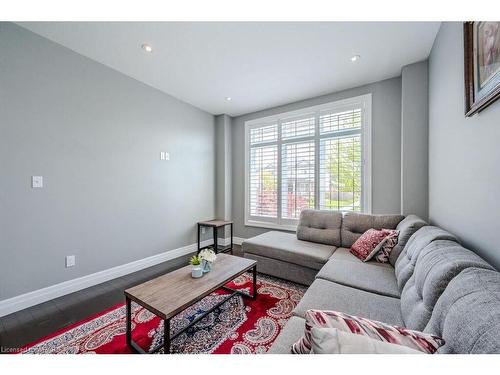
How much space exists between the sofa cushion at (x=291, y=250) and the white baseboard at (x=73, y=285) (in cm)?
147

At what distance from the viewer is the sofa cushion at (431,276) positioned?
904mm

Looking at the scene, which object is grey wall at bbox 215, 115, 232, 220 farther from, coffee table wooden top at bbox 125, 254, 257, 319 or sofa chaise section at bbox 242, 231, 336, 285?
coffee table wooden top at bbox 125, 254, 257, 319

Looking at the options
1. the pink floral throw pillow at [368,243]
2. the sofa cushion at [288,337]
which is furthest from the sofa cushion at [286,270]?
the sofa cushion at [288,337]

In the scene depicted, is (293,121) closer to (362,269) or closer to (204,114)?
(204,114)

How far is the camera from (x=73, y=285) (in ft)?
7.23

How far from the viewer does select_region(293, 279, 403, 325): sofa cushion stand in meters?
1.18

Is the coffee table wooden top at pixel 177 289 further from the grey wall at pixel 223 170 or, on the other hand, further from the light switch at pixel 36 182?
the grey wall at pixel 223 170

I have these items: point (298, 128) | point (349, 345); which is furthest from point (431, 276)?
point (298, 128)

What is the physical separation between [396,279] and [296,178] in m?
2.14

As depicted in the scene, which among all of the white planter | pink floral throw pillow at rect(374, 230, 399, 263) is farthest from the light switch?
pink floral throw pillow at rect(374, 230, 399, 263)

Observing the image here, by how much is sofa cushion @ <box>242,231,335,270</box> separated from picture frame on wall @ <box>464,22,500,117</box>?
1690 millimetres

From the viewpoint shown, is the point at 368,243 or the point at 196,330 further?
the point at 368,243

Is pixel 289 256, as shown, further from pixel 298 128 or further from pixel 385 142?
pixel 298 128
